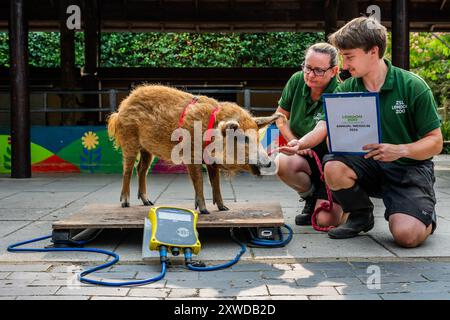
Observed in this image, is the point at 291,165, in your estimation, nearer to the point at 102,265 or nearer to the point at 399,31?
the point at 102,265

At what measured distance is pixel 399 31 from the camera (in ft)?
34.2

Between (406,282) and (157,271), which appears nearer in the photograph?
(406,282)

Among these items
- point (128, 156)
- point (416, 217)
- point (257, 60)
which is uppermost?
point (257, 60)

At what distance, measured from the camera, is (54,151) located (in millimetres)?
11180

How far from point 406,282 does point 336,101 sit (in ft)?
4.54

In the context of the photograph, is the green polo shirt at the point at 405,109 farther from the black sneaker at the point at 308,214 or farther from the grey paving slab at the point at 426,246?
the black sneaker at the point at 308,214

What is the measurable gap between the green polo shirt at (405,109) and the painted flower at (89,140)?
Result: 26.0 feet

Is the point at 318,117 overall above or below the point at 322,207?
above

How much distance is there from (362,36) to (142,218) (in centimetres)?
218

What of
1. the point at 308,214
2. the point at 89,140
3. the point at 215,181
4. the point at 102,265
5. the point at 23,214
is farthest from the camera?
the point at 89,140

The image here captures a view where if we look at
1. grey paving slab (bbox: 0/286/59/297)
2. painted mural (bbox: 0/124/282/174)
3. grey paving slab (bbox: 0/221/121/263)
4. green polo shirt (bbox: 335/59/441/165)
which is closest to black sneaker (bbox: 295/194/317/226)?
green polo shirt (bbox: 335/59/441/165)

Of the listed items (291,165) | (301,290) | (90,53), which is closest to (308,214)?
(291,165)
